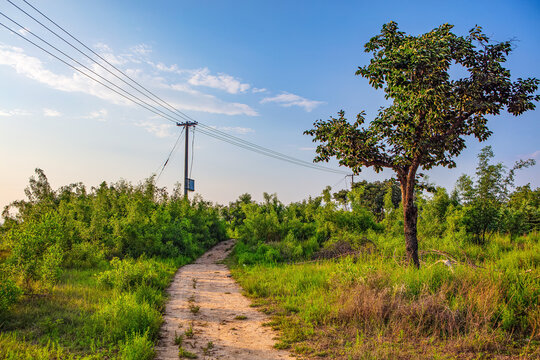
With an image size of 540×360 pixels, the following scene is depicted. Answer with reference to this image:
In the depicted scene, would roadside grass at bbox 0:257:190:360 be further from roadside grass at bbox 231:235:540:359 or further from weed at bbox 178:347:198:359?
roadside grass at bbox 231:235:540:359

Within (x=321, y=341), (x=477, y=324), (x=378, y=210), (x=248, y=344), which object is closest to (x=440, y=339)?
(x=477, y=324)

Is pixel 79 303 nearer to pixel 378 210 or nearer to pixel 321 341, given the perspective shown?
pixel 321 341

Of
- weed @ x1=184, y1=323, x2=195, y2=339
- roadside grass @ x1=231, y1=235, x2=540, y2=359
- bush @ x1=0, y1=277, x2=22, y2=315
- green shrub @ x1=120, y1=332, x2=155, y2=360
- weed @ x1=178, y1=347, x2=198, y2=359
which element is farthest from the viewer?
bush @ x1=0, y1=277, x2=22, y2=315

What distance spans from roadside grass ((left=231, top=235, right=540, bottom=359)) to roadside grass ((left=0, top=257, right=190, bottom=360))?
2.23 m

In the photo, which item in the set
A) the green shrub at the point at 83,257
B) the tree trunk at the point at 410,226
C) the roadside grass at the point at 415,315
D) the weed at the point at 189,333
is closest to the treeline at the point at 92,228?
the green shrub at the point at 83,257

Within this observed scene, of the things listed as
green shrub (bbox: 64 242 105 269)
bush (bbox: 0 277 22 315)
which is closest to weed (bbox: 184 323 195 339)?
bush (bbox: 0 277 22 315)

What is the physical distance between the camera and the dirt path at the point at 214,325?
4.96m

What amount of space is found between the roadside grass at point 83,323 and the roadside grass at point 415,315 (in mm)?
2232

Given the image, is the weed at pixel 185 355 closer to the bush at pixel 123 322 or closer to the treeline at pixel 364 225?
the bush at pixel 123 322

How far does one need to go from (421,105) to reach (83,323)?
8304 mm

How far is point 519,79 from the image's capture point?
798 centimetres

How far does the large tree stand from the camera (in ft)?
25.6

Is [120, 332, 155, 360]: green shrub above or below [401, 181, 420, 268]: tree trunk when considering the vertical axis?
below

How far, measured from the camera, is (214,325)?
6.25 meters
